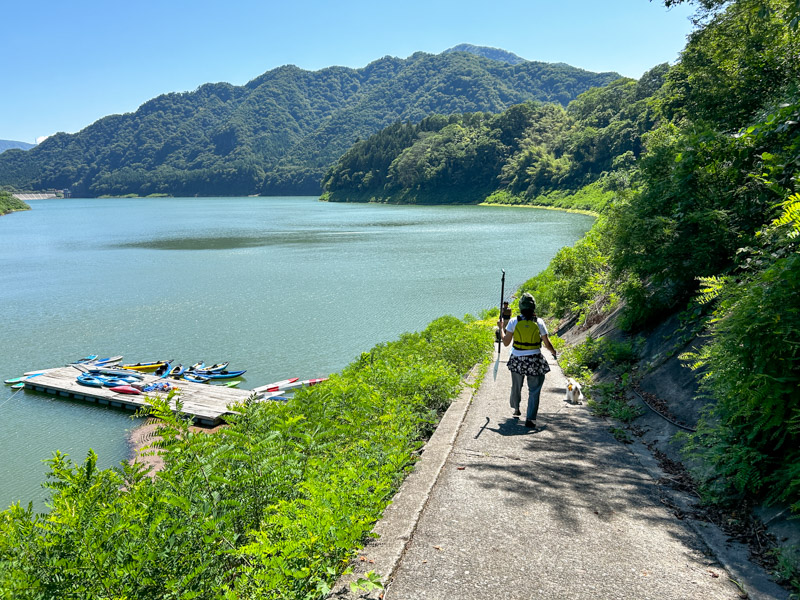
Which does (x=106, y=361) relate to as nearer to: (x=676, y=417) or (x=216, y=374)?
(x=216, y=374)

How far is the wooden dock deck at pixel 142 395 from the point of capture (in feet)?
55.1

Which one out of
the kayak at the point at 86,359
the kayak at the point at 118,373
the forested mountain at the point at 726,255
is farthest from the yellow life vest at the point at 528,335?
the kayak at the point at 86,359

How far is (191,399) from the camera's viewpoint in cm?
1750

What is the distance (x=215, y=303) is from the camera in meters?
31.6

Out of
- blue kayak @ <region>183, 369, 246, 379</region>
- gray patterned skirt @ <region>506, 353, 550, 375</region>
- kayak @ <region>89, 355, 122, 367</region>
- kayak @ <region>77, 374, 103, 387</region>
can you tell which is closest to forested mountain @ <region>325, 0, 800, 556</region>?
gray patterned skirt @ <region>506, 353, 550, 375</region>

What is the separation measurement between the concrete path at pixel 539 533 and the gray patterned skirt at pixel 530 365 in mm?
988

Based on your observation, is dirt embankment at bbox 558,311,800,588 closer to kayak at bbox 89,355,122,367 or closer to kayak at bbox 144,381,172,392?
kayak at bbox 144,381,172,392

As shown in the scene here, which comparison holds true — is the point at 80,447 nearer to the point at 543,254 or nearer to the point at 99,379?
the point at 99,379

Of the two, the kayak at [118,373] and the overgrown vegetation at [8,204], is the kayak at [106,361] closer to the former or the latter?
the kayak at [118,373]

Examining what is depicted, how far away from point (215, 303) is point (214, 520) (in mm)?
29186

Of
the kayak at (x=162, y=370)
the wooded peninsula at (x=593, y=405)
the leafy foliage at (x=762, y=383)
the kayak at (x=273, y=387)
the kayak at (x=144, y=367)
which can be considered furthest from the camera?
the kayak at (x=144, y=367)

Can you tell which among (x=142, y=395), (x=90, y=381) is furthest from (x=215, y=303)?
(x=142, y=395)

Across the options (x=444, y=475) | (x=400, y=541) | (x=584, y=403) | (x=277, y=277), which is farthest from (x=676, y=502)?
(x=277, y=277)

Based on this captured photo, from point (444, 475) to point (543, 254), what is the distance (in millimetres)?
41811
